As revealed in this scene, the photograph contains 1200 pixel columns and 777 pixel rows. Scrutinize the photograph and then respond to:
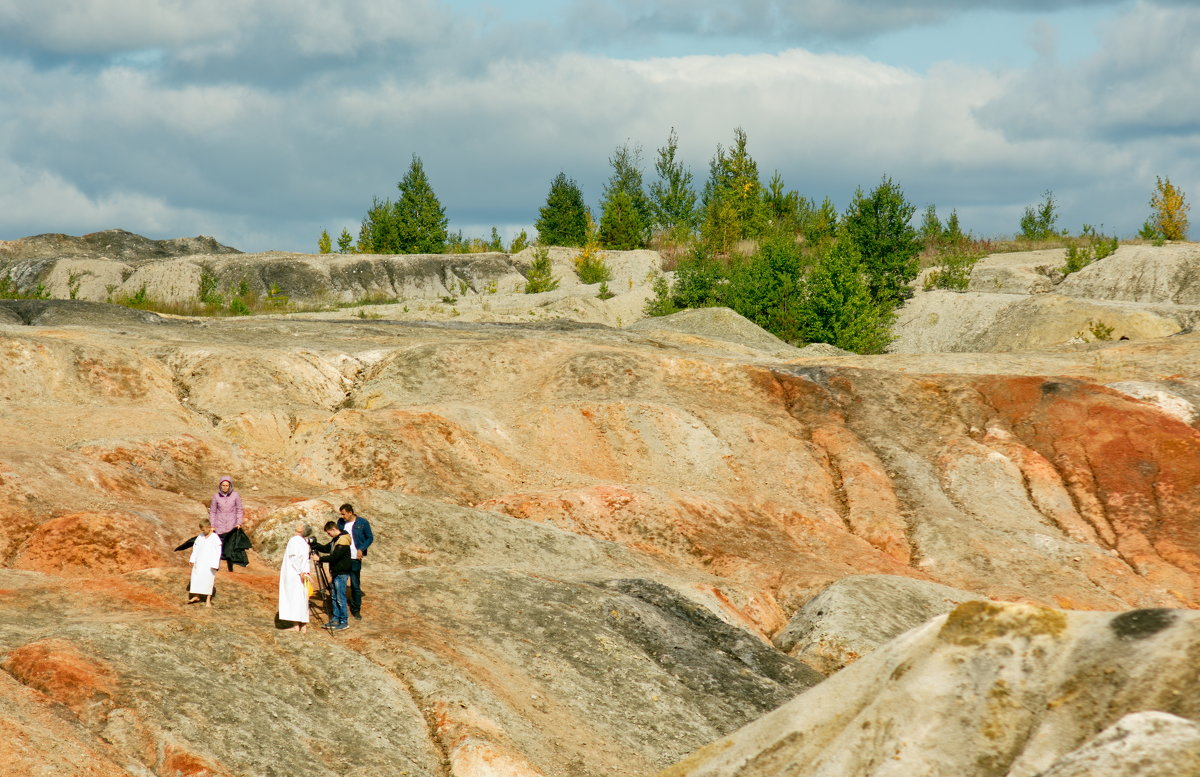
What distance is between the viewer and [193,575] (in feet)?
60.7

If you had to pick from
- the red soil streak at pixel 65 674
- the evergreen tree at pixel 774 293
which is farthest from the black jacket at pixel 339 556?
the evergreen tree at pixel 774 293

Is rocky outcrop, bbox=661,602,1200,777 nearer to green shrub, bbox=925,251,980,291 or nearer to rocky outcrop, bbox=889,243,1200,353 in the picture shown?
rocky outcrop, bbox=889,243,1200,353

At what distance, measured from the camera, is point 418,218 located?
9675cm

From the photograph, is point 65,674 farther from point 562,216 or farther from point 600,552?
point 562,216

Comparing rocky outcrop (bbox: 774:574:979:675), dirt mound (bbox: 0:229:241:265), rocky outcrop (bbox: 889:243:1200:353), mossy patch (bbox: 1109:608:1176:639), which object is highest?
dirt mound (bbox: 0:229:241:265)

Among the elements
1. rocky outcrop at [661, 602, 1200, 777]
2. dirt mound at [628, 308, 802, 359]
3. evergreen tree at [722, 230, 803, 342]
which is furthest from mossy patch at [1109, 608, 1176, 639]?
evergreen tree at [722, 230, 803, 342]

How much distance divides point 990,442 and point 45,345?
3260cm

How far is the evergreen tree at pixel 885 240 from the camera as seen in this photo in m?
72.7

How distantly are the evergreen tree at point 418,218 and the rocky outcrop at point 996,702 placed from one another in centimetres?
8706

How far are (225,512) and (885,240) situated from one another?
58.9 m

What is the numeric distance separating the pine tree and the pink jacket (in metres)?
75.9

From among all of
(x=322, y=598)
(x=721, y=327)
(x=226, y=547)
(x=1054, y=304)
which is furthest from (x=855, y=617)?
(x=1054, y=304)

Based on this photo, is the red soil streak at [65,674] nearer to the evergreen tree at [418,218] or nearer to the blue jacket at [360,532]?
the blue jacket at [360,532]

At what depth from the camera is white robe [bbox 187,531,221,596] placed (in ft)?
60.2
